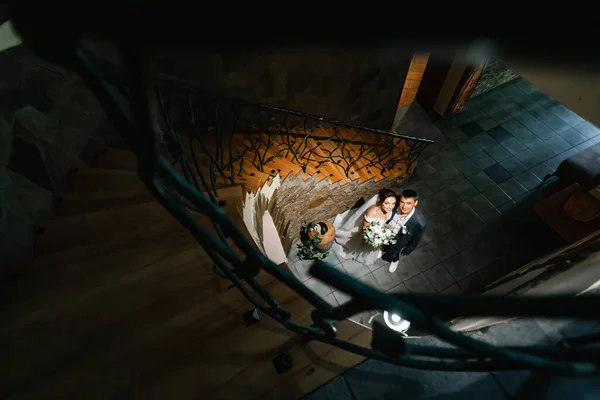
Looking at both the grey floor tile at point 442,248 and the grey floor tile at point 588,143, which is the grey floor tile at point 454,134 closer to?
the grey floor tile at point 588,143

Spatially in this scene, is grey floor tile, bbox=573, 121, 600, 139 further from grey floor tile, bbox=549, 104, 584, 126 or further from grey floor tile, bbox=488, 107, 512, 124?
grey floor tile, bbox=488, 107, 512, 124

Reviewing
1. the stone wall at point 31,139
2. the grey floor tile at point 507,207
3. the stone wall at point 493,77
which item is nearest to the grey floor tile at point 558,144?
the stone wall at point 493,77

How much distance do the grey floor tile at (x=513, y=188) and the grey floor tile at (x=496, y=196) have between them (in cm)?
9

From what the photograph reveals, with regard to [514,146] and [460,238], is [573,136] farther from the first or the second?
[460,238]

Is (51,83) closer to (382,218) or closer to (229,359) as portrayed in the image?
(229,359)

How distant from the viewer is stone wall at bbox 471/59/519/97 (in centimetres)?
809

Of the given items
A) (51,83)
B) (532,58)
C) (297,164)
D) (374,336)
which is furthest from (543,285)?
(51,83)

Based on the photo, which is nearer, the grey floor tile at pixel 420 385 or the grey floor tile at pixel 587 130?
the grey floor tile at pixel 420 385

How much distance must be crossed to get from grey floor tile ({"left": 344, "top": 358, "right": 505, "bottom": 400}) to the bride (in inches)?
132

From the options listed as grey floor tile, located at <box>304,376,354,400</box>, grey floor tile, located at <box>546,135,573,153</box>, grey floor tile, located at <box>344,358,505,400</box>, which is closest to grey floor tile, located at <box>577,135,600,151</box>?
grey floor tile, located at <box>546,135,573,153</box>

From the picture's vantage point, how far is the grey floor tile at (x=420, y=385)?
2166mm

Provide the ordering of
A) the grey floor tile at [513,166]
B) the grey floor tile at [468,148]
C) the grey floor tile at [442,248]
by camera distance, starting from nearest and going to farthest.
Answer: the grey floor tile at [442,248]
the grey floor tile at [513,166]
the grey floor tile at [468,148]

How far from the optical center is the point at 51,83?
11.1ft

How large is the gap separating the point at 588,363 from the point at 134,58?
5.40 ft
